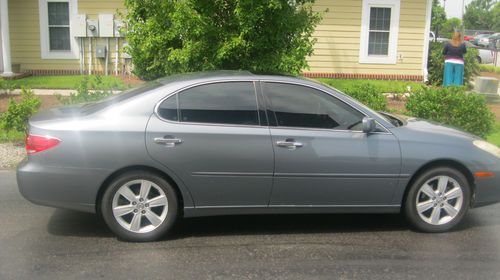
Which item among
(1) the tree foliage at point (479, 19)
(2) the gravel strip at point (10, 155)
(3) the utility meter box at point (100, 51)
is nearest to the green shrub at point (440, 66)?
(3) the utility meter box at point (100, 51)

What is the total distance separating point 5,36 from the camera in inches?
596

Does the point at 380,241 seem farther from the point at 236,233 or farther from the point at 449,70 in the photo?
the point at 449,70

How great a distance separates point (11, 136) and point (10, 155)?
1.21 m

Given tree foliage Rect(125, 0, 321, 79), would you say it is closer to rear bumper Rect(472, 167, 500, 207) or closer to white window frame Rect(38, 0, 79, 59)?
rear bumper Rect(472, 167, 500, 207)

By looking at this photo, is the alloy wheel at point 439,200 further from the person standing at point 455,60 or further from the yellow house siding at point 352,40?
the yellow house siding at point 352,40

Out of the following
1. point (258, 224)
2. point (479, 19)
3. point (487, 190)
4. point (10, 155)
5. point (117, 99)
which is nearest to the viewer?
point (117, 99)

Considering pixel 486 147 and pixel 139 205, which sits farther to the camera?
pixel 486 147

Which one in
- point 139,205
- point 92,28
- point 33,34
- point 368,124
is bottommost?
point 139,205

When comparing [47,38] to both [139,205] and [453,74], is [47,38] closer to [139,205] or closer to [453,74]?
[453,74]

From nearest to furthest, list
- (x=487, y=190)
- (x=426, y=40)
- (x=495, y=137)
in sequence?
1. (x=487, y=190)
2. (x=495, y=137)
3. (x=426, y=40)

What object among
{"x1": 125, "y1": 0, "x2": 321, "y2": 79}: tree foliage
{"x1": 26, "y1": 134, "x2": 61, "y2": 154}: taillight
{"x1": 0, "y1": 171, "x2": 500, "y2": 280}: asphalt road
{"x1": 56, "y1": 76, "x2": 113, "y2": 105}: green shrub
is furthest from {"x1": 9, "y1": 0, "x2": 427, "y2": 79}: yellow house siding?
{"x1": 26, "y1": 134, "x2": 61, "y2": 154}: taillight

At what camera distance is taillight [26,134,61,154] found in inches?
184

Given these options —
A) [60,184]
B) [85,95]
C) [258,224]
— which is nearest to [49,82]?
[85,95]

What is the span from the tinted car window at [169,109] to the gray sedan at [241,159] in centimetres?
1
